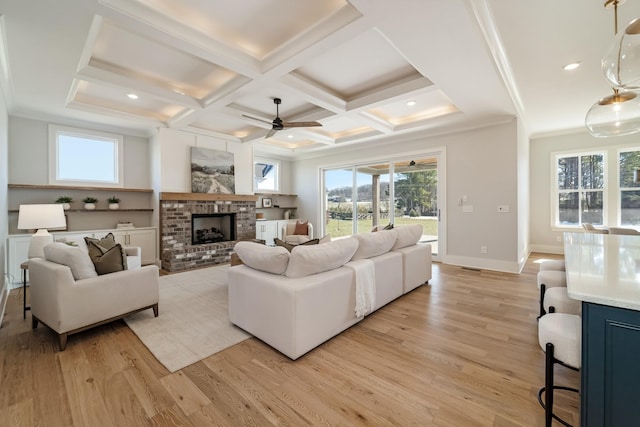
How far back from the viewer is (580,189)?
5945mm

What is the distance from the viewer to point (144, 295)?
106 inches

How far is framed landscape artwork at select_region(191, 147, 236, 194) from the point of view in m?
5.49

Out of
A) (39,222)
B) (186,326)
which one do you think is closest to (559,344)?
(186,326)

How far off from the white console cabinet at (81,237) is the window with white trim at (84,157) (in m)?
0.93

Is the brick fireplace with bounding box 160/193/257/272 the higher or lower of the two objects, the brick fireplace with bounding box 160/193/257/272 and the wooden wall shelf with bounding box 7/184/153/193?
the lower

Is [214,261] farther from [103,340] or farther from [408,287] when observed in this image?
[408,287]

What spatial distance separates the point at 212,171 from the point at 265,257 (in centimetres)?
415

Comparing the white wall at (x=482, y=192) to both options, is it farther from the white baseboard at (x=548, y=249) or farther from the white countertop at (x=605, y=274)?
the white countertop at (x=605, y=274)

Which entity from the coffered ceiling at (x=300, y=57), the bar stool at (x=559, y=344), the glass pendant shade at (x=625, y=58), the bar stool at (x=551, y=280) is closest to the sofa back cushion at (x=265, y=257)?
the bar stool at (x=559, y=344)

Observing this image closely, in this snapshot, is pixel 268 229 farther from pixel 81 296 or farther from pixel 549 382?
pixel 549 382

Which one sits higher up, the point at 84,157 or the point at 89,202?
the point at 84,157

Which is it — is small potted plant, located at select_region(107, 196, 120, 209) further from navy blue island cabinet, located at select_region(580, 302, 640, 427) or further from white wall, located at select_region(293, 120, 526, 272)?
navy blue island cabinet, located at select_region(580, 302, 640, 427)

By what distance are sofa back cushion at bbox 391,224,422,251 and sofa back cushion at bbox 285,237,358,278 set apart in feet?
3.82

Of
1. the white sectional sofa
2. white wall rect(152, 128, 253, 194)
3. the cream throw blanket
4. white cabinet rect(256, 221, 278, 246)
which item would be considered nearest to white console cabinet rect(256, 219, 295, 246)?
white cabinet rect(256, 221, 278, 246)
